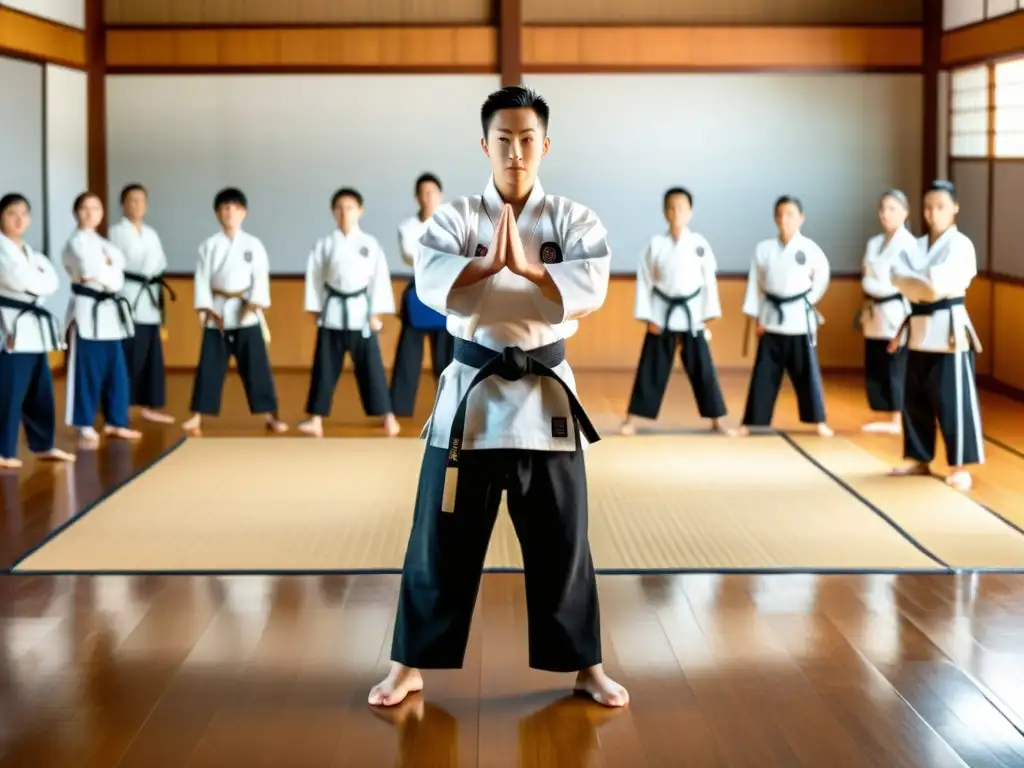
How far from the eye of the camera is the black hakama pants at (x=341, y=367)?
6.80 meters

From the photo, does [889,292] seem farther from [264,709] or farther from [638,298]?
[264,709]

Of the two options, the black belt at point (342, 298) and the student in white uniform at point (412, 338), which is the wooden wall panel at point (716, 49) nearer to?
the student in white uniform at point (412, 338)

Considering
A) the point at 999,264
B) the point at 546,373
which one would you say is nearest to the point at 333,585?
the point at 546,373

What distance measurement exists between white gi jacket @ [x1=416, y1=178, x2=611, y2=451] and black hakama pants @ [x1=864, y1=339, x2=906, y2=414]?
4271mm

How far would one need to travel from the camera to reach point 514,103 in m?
2.91

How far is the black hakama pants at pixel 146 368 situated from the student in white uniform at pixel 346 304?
953 millimetres

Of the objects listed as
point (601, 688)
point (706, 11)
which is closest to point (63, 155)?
point (706, 11)

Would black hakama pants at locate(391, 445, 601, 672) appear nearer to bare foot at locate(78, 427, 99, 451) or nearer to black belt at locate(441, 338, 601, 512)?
black belt at locate(441, 338, 601, 512)

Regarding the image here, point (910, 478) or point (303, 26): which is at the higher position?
point (303, 26)

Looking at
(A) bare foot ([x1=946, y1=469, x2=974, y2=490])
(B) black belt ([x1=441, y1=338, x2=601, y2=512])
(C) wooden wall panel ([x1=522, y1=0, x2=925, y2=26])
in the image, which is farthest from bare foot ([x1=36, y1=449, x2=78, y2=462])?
(C) wooden wall panel ([x1=522, y1=0, x2=925, y2=26])

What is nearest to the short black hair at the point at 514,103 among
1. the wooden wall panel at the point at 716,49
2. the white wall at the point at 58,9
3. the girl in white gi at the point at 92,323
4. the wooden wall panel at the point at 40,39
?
the girl in white gi at the point at 92,323

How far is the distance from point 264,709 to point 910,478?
11.2 ft

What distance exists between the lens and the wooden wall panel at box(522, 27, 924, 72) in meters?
9.01

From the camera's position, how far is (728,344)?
930 centimetres
